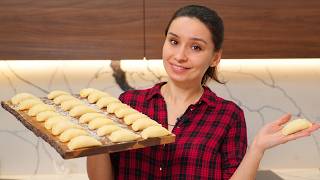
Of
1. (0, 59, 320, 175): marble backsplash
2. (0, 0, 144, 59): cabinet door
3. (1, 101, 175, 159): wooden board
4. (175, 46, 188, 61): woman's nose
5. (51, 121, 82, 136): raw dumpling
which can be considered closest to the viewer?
(1, 101, 175, 159): wooden board

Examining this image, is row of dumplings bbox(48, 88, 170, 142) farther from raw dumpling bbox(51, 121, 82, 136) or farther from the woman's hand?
the woman's hand

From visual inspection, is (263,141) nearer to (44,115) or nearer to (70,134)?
(70,134)

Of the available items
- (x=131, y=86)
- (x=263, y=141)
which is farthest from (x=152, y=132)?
(x=131, y=86)

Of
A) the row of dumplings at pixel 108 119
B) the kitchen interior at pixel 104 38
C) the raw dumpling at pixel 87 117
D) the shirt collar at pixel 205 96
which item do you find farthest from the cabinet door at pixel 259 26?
the raw dumpling at pixel 87 117

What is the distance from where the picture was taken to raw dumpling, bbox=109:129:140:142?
1.00 meters

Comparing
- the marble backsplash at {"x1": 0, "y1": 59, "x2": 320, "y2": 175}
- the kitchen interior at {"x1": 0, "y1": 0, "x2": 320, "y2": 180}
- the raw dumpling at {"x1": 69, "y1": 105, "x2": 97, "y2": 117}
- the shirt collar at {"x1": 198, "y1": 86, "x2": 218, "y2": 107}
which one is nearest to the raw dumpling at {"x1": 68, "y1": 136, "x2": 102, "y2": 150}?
the raw dumpling at {"x1": 69, "y1": 105, "x2": 97, "y2": 117}

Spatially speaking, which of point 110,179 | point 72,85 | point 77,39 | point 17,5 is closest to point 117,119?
point 110,179

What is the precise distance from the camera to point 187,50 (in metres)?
1.19

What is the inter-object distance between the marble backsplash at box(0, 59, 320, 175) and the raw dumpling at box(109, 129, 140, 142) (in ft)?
3.03

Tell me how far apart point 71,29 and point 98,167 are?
0.58 meters

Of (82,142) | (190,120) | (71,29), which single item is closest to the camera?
(82,142)

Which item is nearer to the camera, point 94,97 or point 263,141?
point 263,141

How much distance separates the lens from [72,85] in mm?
1919

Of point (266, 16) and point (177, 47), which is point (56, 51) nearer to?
point (177, 47)
